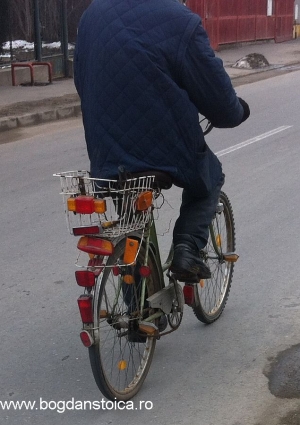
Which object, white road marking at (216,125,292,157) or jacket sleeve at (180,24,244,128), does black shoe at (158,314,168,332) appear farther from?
white road marking at (216,125,292,157)

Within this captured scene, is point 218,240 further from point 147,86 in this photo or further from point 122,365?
point 147,86

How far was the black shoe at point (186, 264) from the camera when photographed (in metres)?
3.91

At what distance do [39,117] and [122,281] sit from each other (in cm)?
1033

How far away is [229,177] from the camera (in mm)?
8602

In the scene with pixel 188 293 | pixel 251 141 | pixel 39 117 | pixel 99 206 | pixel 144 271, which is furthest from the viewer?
pixel 39 117

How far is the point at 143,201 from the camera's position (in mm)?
3541

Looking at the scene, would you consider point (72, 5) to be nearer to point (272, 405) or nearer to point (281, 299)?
point (281, 299)

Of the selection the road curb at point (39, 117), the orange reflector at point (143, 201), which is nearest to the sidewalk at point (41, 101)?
the road curb at point (39, 117)

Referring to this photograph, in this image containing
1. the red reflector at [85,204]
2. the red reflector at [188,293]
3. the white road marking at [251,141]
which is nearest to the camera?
the red reflector at [85,204]

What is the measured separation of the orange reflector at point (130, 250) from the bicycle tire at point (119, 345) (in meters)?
0.03

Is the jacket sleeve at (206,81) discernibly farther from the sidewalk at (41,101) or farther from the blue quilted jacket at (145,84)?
the sidewalk at (41,101)

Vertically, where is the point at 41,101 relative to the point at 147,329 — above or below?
below

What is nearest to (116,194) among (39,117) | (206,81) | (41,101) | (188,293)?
(206,81)

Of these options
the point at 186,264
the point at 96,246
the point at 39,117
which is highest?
the point at 96,246
